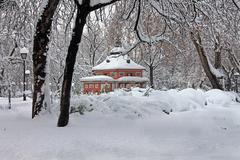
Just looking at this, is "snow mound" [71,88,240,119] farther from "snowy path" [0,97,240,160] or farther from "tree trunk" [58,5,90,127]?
"tree trunk" [58,5,90,127]

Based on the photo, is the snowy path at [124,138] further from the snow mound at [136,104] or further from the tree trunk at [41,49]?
the tree trunk at [41,49]

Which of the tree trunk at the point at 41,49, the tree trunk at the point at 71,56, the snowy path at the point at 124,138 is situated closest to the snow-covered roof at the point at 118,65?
the snowy path at the point at 124,138

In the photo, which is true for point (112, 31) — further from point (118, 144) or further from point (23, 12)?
point (118, 144)

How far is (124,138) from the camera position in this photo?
27.0 ft

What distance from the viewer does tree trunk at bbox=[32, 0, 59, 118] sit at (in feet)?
35.0

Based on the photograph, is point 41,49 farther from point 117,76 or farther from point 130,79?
point 117,76

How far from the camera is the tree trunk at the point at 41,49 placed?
10680mm

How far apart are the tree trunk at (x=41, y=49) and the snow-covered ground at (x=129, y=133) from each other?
1.89 ft

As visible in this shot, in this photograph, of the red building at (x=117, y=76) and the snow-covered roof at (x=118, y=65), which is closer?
the red building at (x=117, y=76)

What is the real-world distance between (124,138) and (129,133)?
73cm

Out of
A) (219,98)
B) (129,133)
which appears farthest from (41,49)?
(219,98)

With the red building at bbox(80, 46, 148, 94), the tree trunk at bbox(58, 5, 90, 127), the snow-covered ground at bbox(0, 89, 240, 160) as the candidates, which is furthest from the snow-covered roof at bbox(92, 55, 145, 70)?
the tree trunk at bbox(58, 5, 90, 127)

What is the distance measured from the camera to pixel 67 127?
31.7ft

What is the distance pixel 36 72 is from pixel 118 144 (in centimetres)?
447
